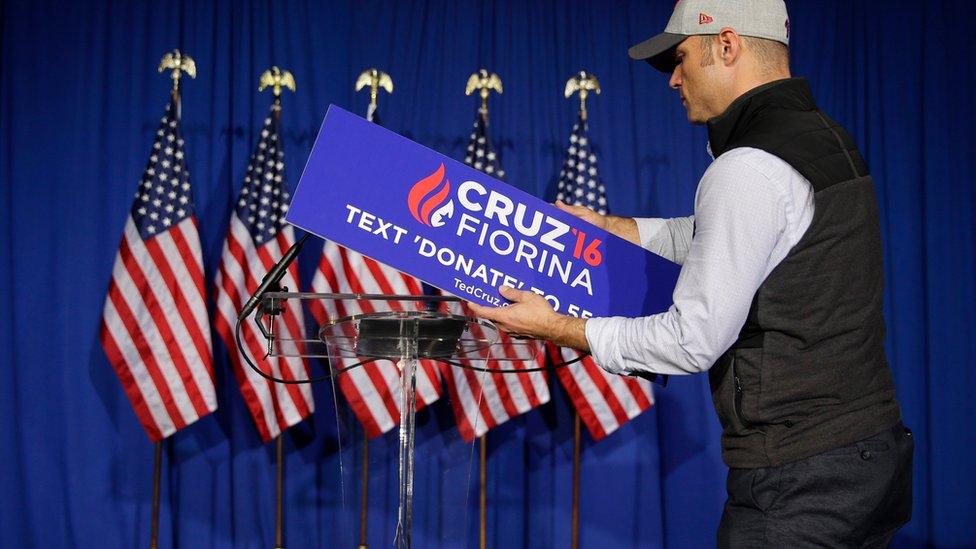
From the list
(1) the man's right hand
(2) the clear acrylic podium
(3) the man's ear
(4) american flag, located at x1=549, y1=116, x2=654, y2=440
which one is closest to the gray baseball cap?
(3) the man's ear

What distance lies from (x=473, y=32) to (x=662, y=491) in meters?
2.19

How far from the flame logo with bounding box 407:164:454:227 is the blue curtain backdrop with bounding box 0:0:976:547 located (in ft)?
6.54

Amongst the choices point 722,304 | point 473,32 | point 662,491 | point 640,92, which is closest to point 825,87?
point 640,92

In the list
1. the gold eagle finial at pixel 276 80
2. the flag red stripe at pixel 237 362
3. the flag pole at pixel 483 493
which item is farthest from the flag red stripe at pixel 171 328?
the flag pole at pixel 483 493

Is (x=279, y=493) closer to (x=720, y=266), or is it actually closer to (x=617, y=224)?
(x=617, y=224)

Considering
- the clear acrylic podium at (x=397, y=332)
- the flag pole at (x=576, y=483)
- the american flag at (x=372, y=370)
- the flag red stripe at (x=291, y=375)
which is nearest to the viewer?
the clear acrylic podium at (x=397, y=332)

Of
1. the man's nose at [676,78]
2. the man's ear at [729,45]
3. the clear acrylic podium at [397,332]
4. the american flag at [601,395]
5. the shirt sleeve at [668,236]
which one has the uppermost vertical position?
the man's ear at [729,45]

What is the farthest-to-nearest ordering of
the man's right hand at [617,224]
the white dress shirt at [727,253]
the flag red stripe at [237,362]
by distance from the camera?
the flag red stripe at [237,362], the man's right hand at [617,224], the white dress shirt at [727,253]

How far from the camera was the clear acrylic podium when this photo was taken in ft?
5.30

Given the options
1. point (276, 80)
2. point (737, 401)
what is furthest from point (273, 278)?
point (276, 80)

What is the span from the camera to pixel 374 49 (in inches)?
160

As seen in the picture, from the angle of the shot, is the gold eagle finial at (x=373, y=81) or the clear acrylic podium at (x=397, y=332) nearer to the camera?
the clear acrylic podium at (x=397, y=332)

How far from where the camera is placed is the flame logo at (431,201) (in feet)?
5.59

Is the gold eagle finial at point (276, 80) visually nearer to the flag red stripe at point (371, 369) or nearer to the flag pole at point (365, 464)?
the flag pole at point (365, 464)
